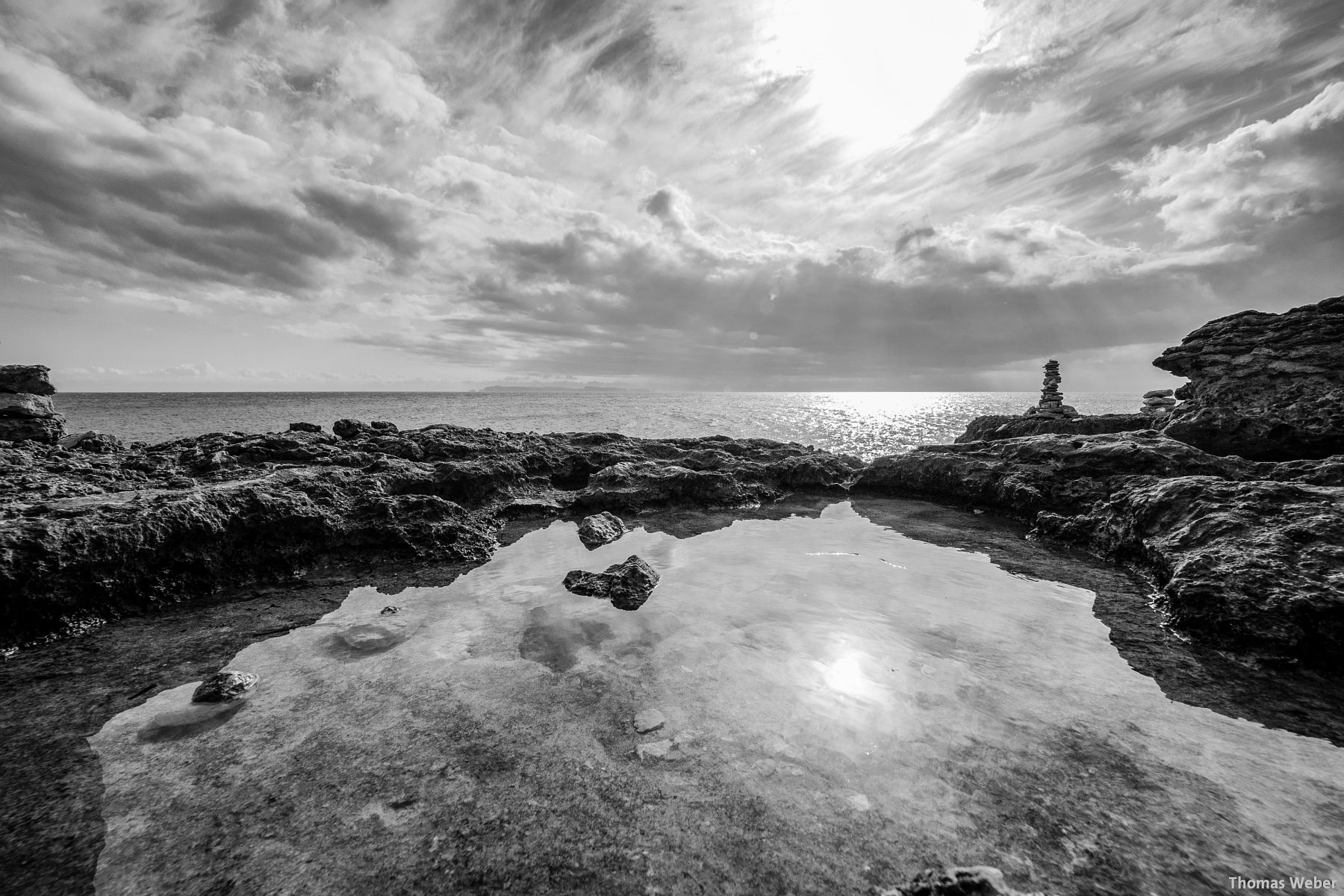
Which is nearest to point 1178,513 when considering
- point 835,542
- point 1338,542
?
point 1338,542

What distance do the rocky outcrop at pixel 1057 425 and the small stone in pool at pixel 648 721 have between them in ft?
60.2

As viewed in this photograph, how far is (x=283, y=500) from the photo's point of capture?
32.1 feet

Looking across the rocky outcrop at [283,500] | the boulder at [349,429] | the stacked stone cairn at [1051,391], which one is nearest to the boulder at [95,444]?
the rocky outcrop at [283,500]

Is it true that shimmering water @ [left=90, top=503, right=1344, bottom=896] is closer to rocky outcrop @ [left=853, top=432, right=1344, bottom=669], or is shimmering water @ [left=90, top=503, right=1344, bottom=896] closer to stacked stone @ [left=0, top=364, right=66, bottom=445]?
rocky outcrop @ [left=853, top=432, right=1344, bottom=669]

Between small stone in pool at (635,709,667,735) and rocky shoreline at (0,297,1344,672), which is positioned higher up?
rocky shoreline at (0,297,1344,672)

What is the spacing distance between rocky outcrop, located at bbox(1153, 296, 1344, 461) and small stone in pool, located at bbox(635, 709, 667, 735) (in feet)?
59.5

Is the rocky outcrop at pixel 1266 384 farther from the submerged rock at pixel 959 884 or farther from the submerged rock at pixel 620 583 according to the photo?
the submerged rock at pixel 620 583

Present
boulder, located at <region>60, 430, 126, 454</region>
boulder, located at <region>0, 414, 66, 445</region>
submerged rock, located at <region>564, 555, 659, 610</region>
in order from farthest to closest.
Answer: boulder, located at <region>60, 430, 126, 454</region>, boulder, located at <region>0, 414, 66, 445</region>, submerged rock, located at <region>564, 555, 659, 610</region>

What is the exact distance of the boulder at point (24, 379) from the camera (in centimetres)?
2130

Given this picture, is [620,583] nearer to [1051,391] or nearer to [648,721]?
[648,721]

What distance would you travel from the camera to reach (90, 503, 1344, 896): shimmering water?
11.7 ft

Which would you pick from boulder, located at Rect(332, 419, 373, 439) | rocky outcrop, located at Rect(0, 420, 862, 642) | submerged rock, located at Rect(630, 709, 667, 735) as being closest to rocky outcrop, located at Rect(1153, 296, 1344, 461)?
rocky outcrop, located at Rect(0, 420, 862, 642)

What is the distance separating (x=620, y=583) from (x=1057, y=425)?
27615mm

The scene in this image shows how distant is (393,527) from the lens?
34.6ft
